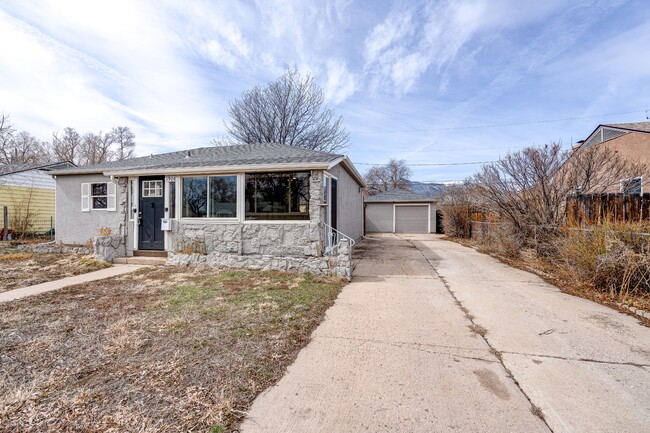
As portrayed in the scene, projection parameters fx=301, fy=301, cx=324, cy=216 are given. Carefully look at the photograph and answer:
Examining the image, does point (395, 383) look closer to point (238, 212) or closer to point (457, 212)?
point (238, 212)

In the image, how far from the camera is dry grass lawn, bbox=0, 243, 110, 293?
6.34 meters

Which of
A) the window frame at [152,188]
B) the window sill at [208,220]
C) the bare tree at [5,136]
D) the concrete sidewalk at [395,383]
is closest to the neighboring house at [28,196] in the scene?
the window frame at [152,188]

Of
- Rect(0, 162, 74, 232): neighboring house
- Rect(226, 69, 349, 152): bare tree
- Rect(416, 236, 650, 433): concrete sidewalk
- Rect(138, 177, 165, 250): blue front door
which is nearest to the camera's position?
Rect(416, 236, 650, 433): concrete sidewalk

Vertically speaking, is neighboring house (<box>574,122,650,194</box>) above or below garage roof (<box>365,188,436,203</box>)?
above

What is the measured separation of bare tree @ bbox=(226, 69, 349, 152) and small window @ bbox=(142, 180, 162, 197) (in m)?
14.4

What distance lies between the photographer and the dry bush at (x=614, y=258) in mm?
4844

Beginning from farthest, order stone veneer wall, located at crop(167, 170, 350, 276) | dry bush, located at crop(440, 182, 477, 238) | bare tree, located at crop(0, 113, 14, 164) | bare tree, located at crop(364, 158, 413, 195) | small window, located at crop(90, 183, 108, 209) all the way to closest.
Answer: bare tree, located at crop(364, 158, 413, 195)
bare tree, located at crop(0, 113, 14, 164)
dry bush, located at crop(440, 182, 477, 238)
small window, located at crop(90, 183, 108, 209)
stone veneer wall, located at crop(167, 170, 350, 276)

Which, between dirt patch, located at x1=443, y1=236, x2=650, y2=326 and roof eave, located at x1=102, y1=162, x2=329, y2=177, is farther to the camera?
roof eave, located at x1=102, y1=162, x2=329, y2=177

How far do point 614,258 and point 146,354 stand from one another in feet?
22.8

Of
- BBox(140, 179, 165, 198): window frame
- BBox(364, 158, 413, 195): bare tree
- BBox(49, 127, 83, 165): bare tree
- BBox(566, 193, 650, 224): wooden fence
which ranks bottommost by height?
BBox(566, 193, 650, 224): wooden fence

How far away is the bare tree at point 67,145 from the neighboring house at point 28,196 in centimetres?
2015

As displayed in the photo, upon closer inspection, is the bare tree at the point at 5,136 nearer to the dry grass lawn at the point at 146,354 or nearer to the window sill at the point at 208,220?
the window sill at the point at 208,220

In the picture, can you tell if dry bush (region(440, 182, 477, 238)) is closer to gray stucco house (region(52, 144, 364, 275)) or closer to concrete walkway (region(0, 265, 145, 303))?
gray stucco house (region(52, 144, 364, 275))

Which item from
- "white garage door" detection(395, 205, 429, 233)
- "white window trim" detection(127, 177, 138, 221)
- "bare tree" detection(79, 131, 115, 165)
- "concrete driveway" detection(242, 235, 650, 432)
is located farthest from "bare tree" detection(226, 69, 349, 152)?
"bare tree" detection(79, 131, 115, 165)
